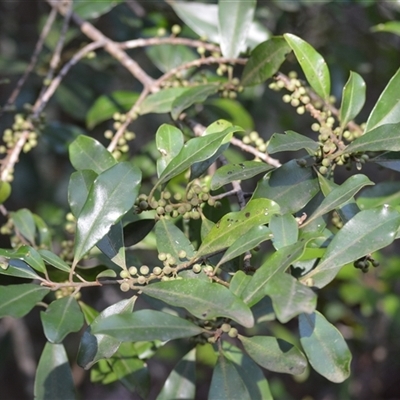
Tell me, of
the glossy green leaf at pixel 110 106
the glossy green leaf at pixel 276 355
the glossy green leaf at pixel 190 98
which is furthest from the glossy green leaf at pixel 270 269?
the glossy green leaf at pixel 110 106

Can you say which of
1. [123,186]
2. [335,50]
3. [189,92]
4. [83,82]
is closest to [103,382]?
[123,186]

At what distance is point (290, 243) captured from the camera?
0.72 meters

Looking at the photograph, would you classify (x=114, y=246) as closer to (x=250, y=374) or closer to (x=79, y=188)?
(x=79, y=188)

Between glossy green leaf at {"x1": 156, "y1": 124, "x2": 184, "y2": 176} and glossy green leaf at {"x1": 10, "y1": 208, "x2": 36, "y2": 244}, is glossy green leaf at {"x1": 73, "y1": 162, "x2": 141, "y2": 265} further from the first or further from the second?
glossy green leaf at {"x1": 10, "y1": 208, "x2": 36, "y2": 244}

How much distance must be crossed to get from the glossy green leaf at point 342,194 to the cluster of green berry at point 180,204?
177 millimetres

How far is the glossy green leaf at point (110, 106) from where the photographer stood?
1.51m

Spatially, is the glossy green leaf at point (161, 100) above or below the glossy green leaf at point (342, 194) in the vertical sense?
below

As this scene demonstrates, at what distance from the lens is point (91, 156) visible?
0.98 m

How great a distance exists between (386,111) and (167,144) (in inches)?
13.2

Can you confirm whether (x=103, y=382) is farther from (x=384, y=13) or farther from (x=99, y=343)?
(x=384, y=13)

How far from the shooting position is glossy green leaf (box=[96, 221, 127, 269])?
85 cm

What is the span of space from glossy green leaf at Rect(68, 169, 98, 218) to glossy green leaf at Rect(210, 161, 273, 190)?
0.60 ft

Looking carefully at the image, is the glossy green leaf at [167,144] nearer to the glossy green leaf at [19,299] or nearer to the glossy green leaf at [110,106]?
the glossy green leaf at [19,299]

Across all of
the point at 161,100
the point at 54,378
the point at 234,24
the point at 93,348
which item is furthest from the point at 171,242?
the point at 234,24
